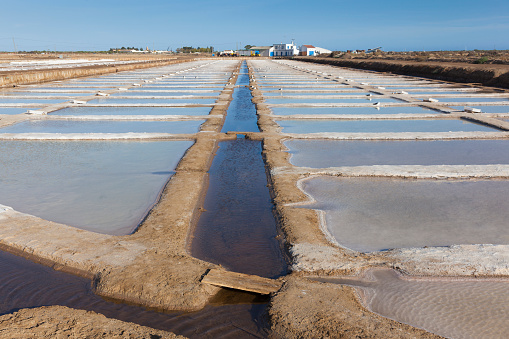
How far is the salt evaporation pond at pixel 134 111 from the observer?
10.0 m

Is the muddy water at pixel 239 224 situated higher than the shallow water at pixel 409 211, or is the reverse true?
the shallow water at pixel 409 211

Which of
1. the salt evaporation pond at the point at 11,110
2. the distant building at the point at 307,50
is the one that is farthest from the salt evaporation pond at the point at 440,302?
the distant building at the point at 307,50

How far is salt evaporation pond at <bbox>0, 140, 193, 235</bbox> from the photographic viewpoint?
3.79m

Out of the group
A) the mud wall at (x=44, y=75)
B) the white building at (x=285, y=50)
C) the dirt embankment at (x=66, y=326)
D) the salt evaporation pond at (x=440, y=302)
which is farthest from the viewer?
the white building at (x=285, y=50)

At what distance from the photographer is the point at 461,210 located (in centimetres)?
389

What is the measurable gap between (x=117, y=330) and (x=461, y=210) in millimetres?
3172

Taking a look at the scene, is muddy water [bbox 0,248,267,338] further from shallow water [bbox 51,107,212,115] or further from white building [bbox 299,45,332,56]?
white building [bbox 299,45,332,56]

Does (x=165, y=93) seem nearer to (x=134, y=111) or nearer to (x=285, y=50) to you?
(x=134, y=111)

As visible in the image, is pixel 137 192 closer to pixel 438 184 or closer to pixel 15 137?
pixel 438 184

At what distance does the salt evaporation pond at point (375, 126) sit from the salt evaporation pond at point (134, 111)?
257 cm

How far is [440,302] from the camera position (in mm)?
2443

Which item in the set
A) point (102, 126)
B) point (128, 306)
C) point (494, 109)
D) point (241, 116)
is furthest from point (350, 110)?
point (128, 306)

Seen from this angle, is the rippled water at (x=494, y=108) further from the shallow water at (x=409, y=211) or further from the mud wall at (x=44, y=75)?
the mud wall at (x=44, y=75)

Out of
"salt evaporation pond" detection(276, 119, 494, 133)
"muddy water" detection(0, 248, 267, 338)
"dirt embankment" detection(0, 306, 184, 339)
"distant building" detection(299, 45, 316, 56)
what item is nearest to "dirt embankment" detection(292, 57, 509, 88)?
"salt evaporation pond" detection(276, 119, 494, 133)
